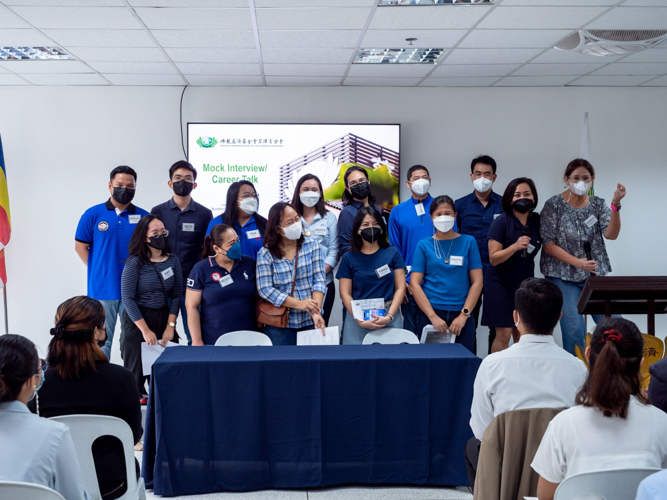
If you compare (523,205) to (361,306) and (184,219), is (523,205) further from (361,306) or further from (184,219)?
(184,219)

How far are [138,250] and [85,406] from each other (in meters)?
1.70

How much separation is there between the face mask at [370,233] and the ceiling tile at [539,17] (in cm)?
172

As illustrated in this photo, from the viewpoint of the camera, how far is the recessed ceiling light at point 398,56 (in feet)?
14.8

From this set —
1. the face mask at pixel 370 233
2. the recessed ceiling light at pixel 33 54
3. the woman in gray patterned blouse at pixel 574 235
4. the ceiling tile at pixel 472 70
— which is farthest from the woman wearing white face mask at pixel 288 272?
the recessed ceiling light at pixel 33 54

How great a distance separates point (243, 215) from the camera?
3.88m

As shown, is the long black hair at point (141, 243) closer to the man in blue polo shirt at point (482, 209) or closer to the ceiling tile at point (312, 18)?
the ceiling tile at point (312, 18)

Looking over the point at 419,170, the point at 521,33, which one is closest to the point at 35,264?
the point at 419,170

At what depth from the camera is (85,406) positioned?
6.20 feet

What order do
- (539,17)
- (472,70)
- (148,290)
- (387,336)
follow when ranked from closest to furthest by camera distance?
(387,336)
(148,290)
(539,17)
(472,70)

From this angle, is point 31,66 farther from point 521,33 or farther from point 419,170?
point 521,33

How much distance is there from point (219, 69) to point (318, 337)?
2.98 meters

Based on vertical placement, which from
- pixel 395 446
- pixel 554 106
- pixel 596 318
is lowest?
pixel 395 446

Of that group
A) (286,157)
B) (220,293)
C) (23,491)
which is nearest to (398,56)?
(286,157)

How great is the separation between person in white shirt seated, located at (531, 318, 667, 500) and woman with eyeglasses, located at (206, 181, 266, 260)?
107 inches
